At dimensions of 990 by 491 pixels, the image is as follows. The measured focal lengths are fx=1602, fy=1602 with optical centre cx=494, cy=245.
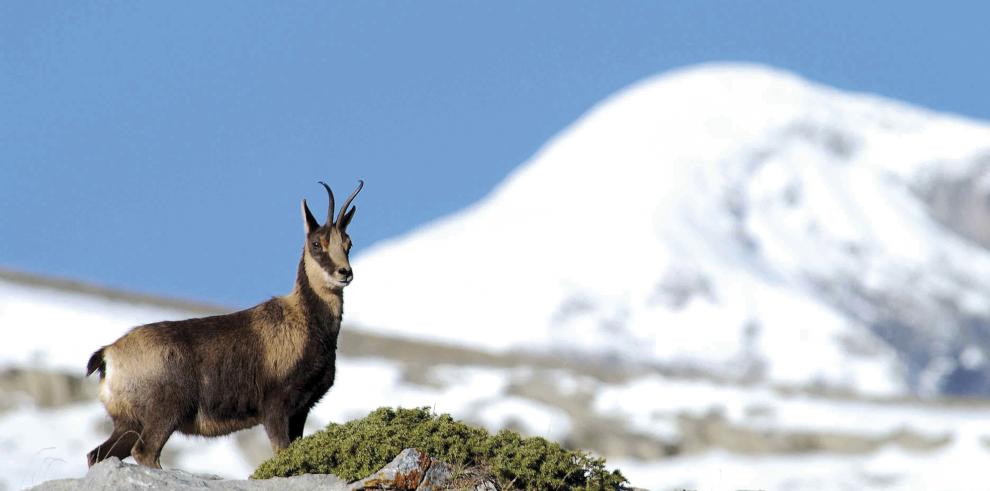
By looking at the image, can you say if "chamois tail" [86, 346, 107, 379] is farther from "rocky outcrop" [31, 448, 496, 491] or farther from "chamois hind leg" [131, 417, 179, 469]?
"rocky outcrop" [31, 448, 496, 491]

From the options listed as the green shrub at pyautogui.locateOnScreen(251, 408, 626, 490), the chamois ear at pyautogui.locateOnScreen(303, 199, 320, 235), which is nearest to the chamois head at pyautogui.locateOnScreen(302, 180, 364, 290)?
the chamois ear at pyautogui.locateOnScreen(303, 199, 320, 235)

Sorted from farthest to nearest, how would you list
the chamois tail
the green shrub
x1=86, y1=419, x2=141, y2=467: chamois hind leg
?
the chamois tail → x1=86, y1=419, x2=141, y2=467: chamois hind leg → the green shrub

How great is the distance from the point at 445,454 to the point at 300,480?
1.38 meters

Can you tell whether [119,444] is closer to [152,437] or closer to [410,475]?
[152,437]

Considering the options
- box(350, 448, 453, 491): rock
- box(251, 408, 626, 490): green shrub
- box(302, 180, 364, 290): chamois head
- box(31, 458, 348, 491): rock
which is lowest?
box(31, 458, 348, 491): rock

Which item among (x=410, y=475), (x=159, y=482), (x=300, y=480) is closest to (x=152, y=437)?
(x=159, y=482)

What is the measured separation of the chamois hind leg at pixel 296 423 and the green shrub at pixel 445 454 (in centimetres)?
38

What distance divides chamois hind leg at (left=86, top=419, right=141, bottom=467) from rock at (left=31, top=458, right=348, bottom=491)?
22.1 inches

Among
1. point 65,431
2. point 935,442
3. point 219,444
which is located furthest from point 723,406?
point 65,431

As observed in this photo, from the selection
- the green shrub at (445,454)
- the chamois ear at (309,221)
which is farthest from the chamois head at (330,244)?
the green shrub at (445,454)

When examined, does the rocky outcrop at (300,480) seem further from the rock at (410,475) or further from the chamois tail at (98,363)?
the chamois tail at (98,363)

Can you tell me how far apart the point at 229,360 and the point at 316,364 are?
0.86 meters

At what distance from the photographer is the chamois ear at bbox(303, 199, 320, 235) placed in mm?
16266

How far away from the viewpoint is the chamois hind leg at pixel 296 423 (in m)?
15.9
